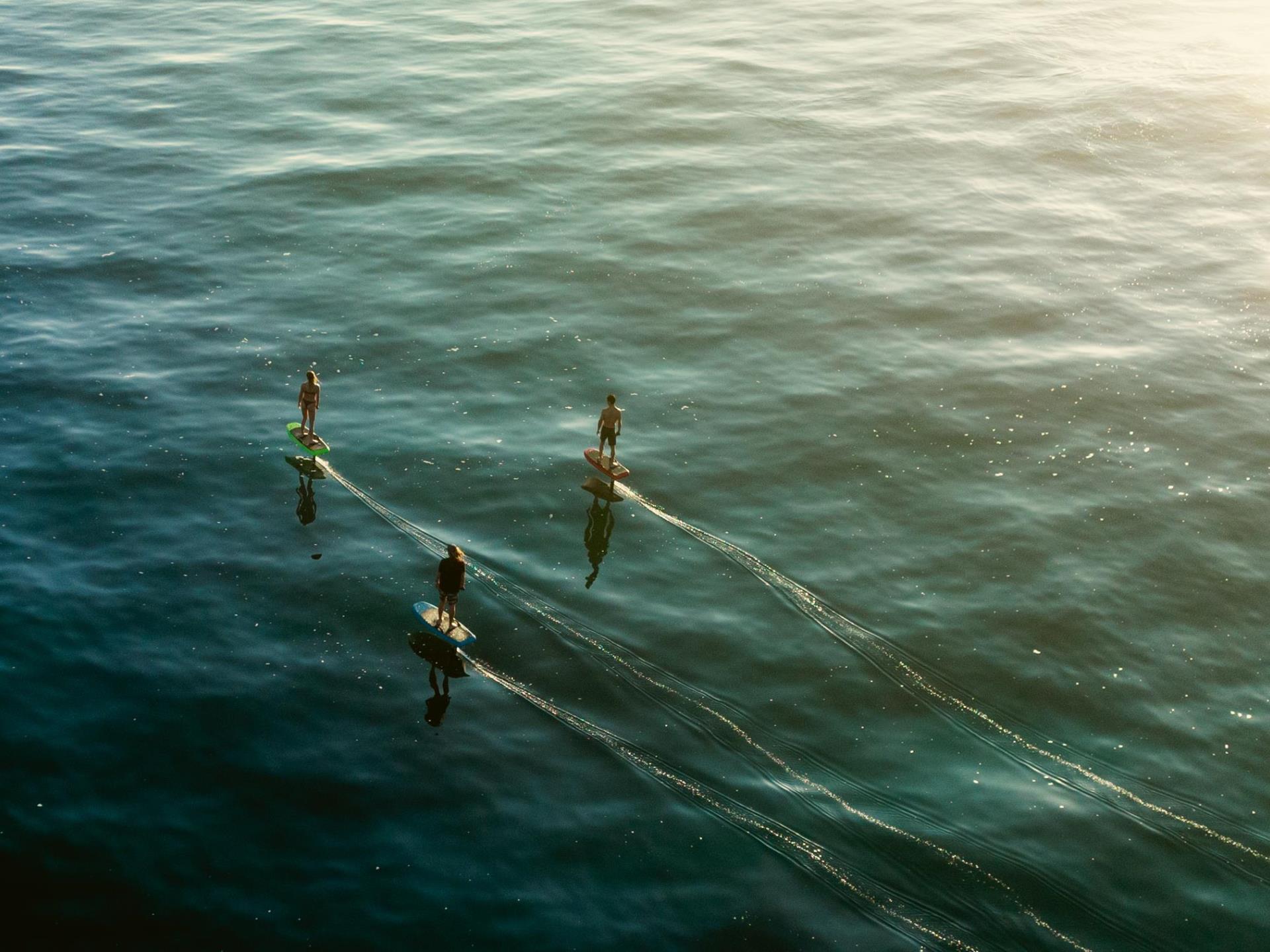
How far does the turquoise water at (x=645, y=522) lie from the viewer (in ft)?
77.6

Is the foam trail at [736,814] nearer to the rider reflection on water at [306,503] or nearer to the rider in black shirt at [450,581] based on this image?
the rider in black shirt at [450,581]

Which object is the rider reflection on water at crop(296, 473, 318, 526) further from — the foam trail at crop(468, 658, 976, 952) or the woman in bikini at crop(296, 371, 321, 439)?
the foam trail at crop(468, 658, 976, 952)

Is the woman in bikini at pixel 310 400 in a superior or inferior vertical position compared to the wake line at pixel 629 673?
superior

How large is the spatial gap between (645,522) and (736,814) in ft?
36.8

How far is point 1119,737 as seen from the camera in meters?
27.1

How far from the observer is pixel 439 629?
2858cm

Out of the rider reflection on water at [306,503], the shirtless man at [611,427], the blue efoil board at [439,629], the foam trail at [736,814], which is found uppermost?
the shirtless man at [611,427]

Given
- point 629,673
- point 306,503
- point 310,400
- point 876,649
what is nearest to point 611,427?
point 629,673

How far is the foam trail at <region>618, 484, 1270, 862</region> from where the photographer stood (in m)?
25.2

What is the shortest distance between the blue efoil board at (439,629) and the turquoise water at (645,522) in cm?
71

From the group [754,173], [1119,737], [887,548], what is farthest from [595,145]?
[1119,737]

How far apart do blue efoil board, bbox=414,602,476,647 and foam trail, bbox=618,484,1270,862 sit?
7756mm

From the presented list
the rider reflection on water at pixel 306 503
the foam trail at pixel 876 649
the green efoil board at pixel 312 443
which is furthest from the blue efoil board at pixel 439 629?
the green efoil board at pixel 312 443

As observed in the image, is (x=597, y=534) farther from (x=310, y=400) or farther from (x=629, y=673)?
(x=310, y=400)
